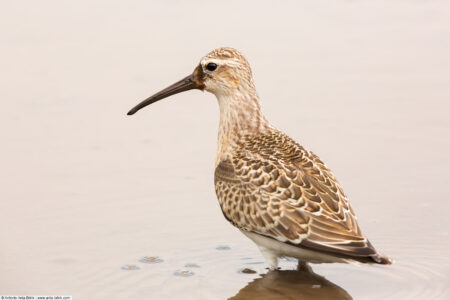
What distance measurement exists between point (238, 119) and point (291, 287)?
7.65 ft

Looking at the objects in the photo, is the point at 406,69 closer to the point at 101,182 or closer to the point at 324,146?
the point at 324,146

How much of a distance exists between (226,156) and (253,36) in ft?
19.9

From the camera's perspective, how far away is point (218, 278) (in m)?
11.8

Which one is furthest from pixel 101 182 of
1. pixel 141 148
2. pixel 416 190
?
pixel 416 190

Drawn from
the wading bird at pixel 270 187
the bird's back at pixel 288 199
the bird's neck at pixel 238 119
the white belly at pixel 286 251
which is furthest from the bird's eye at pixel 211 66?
the white belly at pixel 286 251

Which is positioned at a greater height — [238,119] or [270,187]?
[238,119]

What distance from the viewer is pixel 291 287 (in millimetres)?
11695

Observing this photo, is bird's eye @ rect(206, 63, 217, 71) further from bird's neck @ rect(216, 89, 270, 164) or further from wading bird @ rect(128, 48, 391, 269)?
bird's neck @ rect(216, 89, 270, 164)

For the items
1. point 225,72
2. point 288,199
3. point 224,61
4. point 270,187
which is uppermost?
point 224,61

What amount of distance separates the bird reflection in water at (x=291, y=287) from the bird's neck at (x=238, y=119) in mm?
1700

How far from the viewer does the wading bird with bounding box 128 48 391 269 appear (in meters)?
Result: 10.9

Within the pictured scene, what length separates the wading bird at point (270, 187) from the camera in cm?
1094

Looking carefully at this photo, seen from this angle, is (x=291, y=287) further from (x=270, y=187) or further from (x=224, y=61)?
(x=224, y=61)

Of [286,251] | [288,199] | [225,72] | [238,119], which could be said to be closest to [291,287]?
[286,251]
